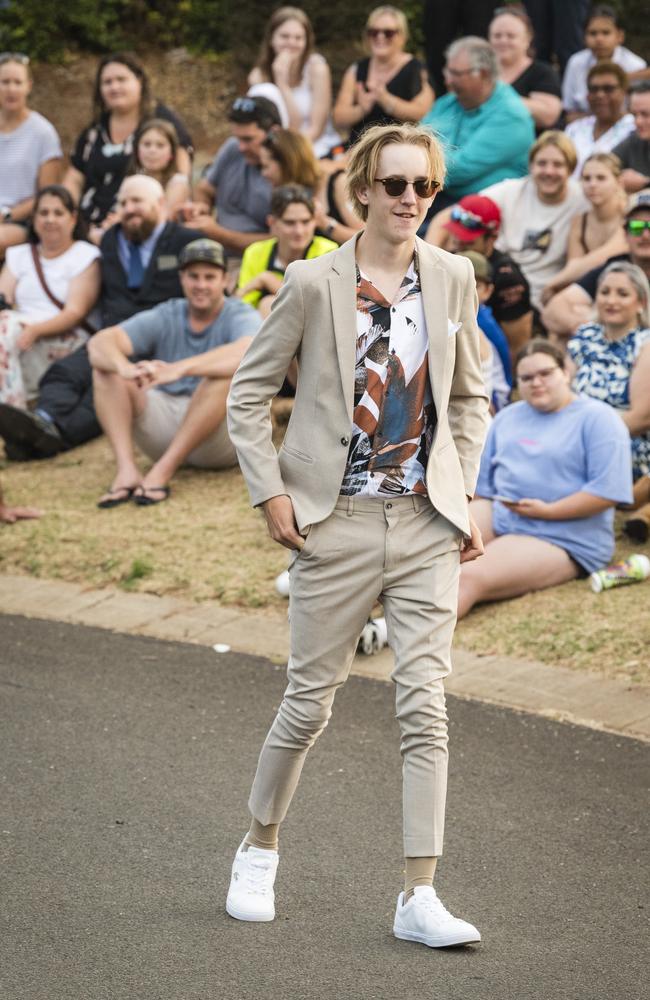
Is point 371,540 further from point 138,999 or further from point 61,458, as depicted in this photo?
point 61,458

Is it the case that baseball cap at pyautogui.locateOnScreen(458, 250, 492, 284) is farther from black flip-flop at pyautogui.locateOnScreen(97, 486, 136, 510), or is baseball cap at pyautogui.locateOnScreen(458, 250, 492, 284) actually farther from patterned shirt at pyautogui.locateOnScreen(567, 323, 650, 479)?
black flip-flop at pyautogui.locateOnScreen(97, 486, 136, 510)

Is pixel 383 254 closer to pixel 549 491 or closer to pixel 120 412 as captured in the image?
pixel 549 491

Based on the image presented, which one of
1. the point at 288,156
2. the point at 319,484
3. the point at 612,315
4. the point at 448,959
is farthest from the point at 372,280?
the point at 288,156

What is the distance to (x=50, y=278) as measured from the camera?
35.6ft

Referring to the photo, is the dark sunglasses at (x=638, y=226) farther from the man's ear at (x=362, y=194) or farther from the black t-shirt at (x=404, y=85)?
the man's ear at (x=362, y=194)

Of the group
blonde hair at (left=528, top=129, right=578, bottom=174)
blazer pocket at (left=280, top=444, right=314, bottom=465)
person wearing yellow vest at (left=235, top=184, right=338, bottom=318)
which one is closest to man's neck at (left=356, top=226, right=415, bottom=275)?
blazer pocket at (left=280, top=444, right=314, bottom=465)

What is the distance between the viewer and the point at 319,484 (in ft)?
13.0

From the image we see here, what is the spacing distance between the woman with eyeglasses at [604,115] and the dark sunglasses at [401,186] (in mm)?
7014

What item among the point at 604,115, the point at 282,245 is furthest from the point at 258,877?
the point at 604,115

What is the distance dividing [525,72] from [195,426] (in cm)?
456

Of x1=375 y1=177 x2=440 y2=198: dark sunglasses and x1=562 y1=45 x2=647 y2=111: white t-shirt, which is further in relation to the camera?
x1=562 y1=45 x2=647 y2=111: white t-shirt

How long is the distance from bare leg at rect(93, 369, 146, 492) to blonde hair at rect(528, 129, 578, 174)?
3077mm

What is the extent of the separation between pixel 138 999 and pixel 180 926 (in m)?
0.44

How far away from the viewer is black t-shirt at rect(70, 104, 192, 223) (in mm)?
11664
